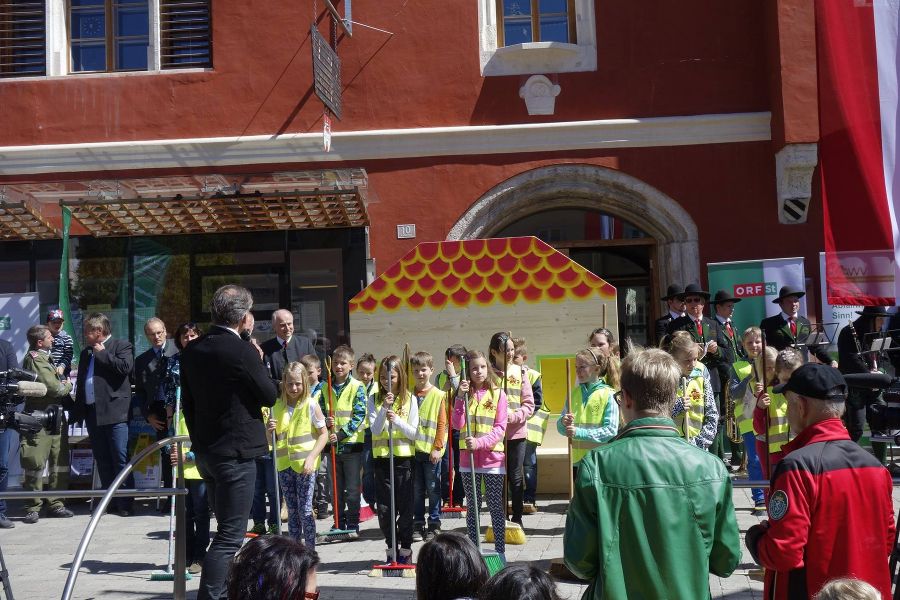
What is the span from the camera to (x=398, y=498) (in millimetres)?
8250

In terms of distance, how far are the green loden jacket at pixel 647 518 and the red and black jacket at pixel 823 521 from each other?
42cm

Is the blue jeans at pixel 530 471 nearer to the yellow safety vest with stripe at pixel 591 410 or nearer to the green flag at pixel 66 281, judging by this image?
the yellow safety vest with stripe at pixel 591 410

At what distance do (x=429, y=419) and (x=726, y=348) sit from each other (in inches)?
156

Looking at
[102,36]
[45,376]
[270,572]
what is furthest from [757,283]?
[270,572]

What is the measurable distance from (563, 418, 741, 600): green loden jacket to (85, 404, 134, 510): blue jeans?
26.3 ft

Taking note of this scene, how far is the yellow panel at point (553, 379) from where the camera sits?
1083 cm

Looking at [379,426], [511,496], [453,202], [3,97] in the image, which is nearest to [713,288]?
[453,202]

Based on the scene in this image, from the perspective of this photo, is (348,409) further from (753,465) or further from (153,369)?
(753,465)

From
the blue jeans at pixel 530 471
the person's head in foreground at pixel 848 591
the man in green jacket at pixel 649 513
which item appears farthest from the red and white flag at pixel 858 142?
the person's head in foreground at pixel 848 591

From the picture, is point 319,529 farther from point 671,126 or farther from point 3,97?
point 3,97

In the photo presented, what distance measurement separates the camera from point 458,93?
13.8 meters

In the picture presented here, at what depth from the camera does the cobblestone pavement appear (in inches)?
286

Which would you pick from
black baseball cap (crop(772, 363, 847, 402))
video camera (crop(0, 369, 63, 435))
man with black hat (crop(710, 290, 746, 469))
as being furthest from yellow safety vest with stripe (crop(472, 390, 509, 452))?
black baseball cap (crop(772, 363, 847, 402))

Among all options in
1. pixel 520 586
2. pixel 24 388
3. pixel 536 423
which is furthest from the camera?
pixel 536 423
